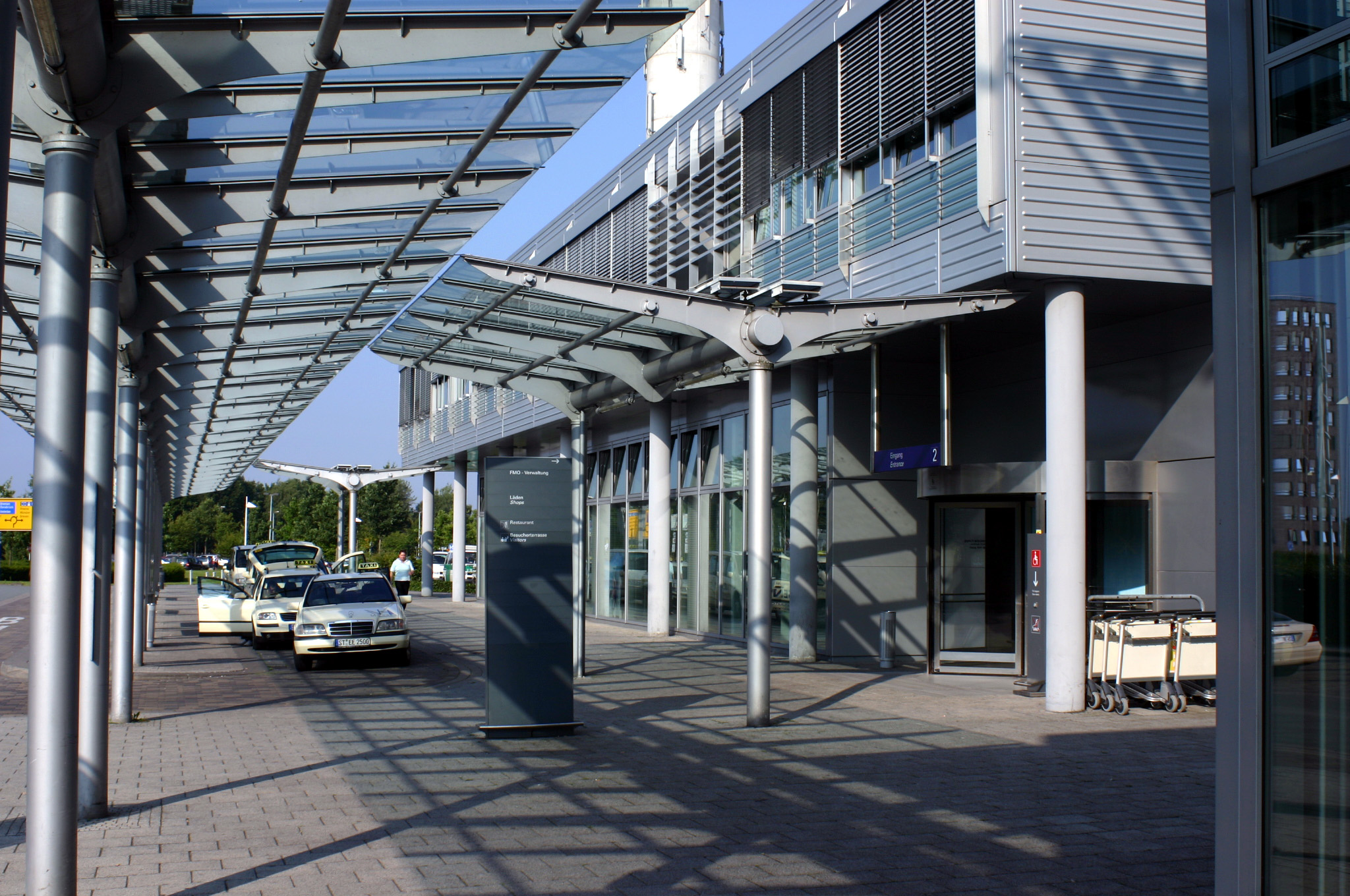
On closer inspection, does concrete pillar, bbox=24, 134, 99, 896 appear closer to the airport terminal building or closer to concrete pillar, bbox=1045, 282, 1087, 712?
the airport terminal building

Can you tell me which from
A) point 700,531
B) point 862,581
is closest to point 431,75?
point 862,581

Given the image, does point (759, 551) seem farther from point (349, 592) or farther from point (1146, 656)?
point (349, 592)

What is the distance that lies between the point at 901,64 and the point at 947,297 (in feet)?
12.1

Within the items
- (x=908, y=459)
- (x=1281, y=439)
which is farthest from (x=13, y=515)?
(x=1281, y=439)

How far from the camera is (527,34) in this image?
20.5ft

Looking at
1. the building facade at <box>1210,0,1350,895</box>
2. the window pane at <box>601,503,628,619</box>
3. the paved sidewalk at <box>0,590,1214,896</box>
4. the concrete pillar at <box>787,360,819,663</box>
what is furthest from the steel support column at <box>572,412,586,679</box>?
the window pane at <box>601,503,628,619</box>

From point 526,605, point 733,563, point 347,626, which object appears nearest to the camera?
point 526,605

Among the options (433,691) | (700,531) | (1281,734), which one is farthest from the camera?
(700,531)

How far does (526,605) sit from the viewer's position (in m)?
10.7

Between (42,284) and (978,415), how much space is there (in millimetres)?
14199

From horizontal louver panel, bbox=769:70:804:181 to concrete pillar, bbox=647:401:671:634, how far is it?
614 centimetres

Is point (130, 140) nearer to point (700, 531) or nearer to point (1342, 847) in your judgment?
point (1342, 847)

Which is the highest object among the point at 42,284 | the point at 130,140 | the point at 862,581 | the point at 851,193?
the point at 851,193

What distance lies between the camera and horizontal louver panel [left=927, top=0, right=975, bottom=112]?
13484 millimetres
